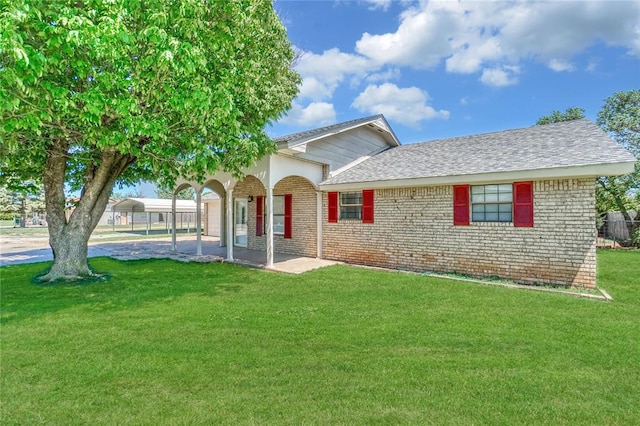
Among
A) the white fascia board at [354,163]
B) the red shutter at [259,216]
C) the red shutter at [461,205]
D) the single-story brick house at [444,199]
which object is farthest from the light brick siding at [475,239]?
the red shutter at [259,216]

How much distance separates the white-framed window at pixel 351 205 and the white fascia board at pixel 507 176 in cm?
44

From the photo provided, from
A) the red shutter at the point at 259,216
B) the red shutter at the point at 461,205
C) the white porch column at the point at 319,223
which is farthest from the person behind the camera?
the red shutter at the point at 259,216

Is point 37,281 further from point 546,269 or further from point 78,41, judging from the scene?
point 546,269

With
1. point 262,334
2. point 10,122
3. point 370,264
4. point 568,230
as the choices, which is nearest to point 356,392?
point 262,334

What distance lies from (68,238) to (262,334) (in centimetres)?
640

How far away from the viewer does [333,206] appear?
1107 centimetres

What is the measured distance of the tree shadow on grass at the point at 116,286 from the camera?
567 cm

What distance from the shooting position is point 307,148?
414 inches

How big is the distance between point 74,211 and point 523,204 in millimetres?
10823

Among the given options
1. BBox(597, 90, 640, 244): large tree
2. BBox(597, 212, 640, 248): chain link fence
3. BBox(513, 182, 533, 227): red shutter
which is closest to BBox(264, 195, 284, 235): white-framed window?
BBox(513, 182, 533, 227): red shutter

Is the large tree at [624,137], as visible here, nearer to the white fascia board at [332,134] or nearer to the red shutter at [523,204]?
the white fascia board at [332,134]

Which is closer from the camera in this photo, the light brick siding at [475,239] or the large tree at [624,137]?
the light brick siding at [475,239]

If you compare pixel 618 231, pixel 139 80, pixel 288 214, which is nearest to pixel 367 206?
pixel 288 214

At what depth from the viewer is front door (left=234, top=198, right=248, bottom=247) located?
14.4 metres
